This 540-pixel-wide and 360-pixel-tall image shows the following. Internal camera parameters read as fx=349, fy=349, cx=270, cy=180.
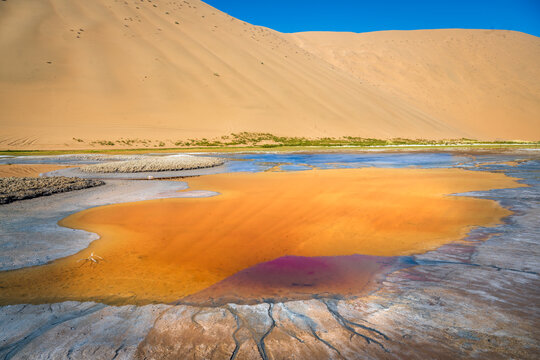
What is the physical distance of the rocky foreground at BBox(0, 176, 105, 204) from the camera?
6.73 meters

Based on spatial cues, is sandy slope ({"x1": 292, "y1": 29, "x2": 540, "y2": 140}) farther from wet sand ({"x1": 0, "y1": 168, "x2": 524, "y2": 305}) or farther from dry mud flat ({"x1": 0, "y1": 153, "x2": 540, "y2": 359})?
dry mud flat ({"x1": 0, "y1": 153, "x2": 540, "y2": 359})

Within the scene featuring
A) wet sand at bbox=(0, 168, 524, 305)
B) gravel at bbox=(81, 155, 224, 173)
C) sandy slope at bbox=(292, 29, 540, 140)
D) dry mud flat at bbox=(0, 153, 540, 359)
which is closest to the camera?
dry mud flat at bbox=(0, 153, 540, 359)

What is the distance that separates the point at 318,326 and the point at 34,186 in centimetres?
756

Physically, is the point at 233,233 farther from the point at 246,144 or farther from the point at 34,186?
the point at 246,144

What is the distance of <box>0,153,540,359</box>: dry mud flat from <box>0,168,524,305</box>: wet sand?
1.25 feet

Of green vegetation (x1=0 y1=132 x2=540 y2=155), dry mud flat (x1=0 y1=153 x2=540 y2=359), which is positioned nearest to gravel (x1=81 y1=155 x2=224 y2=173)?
green vegetation (x1=0 y1=132 x2=540 y2=155)

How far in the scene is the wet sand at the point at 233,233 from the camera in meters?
3.17

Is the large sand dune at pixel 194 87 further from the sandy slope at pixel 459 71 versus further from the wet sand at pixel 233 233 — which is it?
the wet sand at pixel 233 233

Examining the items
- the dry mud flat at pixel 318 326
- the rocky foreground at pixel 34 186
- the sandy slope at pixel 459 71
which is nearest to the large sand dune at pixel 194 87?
the sandy slope at pixel 459 71

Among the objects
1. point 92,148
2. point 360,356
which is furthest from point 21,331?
point 92,148

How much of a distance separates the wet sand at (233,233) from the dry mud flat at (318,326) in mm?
381

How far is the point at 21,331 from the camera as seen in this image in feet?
7.82

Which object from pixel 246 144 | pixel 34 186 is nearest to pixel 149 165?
pixel 34 186

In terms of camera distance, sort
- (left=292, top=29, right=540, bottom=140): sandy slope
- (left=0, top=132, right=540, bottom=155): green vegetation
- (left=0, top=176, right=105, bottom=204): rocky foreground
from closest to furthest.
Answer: (left=0, top=176, right=105, bottom=204): rocky foreground → (left=0, top=132, right=540, bottom=155): green vegetation → (left=292, top=29, right=540, bottom=140): sandy slope
